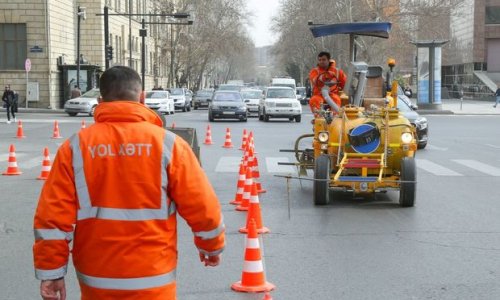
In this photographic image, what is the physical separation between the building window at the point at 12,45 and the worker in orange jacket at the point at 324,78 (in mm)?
37386

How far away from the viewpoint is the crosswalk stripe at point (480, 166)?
49.0 feet

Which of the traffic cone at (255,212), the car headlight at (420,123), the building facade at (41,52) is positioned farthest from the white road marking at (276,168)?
the building facade at (41,52)

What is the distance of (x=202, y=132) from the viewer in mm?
26734

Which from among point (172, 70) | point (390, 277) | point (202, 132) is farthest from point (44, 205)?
point (172, 70)

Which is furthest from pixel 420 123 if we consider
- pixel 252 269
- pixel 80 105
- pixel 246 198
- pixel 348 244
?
pixel 80 105

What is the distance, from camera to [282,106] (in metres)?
34.7

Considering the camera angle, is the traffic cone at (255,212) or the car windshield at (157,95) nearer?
the traffic cone at (255,212)

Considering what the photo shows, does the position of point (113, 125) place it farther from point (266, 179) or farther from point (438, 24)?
point (438, 24)

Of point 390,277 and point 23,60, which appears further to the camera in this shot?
point 23,60

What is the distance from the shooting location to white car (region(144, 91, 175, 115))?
41.6m

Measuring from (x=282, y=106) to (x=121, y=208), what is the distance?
31.5 m

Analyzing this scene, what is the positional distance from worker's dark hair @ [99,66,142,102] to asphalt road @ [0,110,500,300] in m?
2.78

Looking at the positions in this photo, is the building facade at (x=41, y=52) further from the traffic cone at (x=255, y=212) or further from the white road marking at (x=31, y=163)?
the traffic cone at (x=255, y=212)

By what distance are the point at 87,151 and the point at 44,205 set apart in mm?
301
